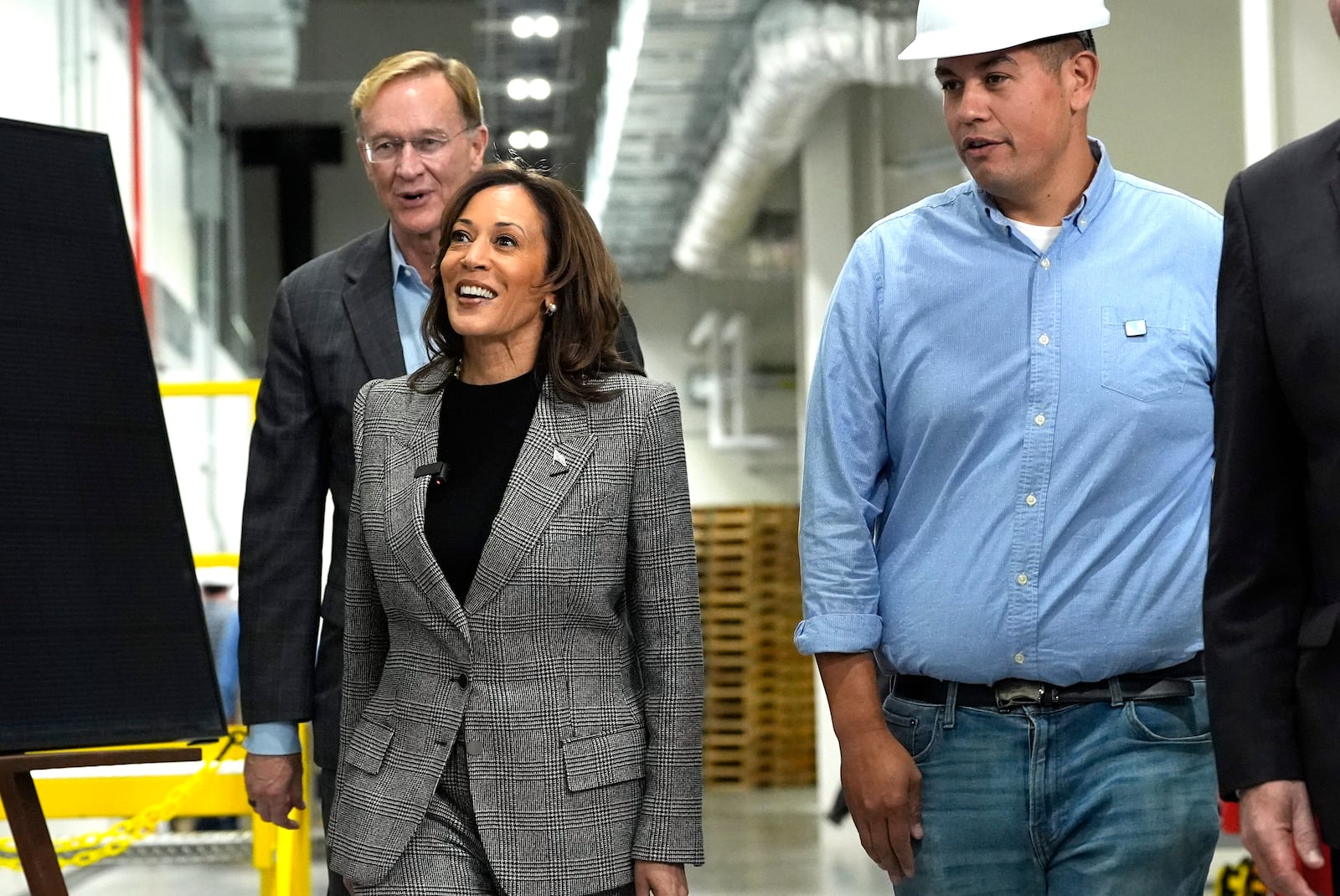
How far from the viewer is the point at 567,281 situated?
2.38 m

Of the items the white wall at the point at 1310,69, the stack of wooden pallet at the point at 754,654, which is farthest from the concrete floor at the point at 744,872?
the white wall at the point at 1310,69

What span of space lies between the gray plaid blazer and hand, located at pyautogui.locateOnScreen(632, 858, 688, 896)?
0.01 meters

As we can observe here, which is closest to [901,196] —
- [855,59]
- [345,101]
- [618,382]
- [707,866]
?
[855,59]

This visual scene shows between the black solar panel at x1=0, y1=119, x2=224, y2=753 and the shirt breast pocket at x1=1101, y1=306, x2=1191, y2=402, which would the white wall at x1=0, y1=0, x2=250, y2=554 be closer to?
the black solar panel at x1=0, y1=119, x2=224, y2=753

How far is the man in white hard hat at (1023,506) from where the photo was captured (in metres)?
2.20

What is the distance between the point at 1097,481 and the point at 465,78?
137cm

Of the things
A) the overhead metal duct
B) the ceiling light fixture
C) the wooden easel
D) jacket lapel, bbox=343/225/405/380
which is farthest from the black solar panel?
the ceiling light fixture

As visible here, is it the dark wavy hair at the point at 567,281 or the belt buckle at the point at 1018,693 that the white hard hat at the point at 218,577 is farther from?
the belt buckle at the point at 1018,693

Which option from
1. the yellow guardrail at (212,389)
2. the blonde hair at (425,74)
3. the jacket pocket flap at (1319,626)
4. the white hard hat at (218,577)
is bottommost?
the white hard hat at (218,577)

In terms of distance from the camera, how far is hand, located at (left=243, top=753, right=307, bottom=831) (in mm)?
2770

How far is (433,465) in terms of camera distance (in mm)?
2295

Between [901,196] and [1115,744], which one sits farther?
[901,196]

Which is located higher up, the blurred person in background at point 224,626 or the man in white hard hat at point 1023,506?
the man in white hard hat at point 1023,506

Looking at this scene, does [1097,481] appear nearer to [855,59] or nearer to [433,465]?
[433,465]
